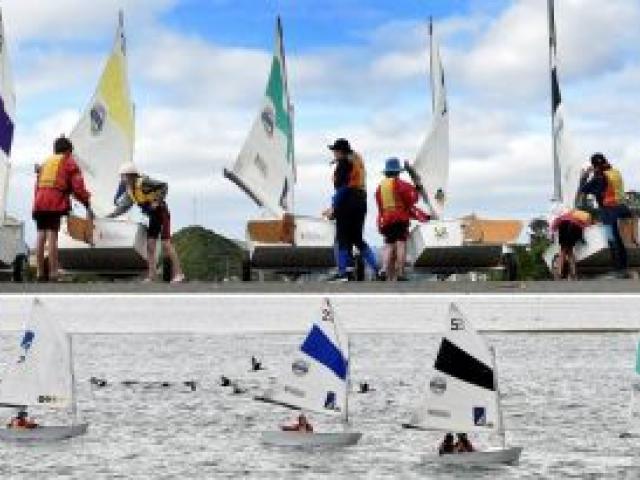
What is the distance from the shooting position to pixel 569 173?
121 ft

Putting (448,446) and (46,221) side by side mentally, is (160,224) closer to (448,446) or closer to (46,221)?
(46,221)

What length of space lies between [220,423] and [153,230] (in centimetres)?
692

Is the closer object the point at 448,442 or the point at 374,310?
the point at 448,442

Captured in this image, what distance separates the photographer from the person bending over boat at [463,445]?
60.0 ft

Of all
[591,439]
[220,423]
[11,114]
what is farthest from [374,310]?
[11,114]

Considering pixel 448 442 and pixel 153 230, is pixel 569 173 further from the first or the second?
pixel 448 442

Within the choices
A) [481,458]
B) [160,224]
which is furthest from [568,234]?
[481,458]

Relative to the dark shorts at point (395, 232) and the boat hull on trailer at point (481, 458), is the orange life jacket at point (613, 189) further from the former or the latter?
the boat hull on trailer at point (481, 458)

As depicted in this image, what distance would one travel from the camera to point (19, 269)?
1201 inches

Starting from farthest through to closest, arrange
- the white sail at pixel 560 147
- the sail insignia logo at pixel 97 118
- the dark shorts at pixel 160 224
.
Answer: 1. the sail insignia logo at pixel 97 118
2. the white sail at pixel 560 147
3. the dark shorts at pixel 160 224

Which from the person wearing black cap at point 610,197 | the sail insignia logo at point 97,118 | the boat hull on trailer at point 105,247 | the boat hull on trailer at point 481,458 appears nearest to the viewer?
the boat hull on trailer at point 481,458

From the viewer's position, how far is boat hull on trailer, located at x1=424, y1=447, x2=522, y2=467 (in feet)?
59.1

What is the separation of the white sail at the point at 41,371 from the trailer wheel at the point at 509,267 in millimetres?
11129

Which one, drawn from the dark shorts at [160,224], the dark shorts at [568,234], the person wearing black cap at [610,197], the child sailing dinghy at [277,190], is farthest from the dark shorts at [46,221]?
the person wearing black cap at [610,197]
